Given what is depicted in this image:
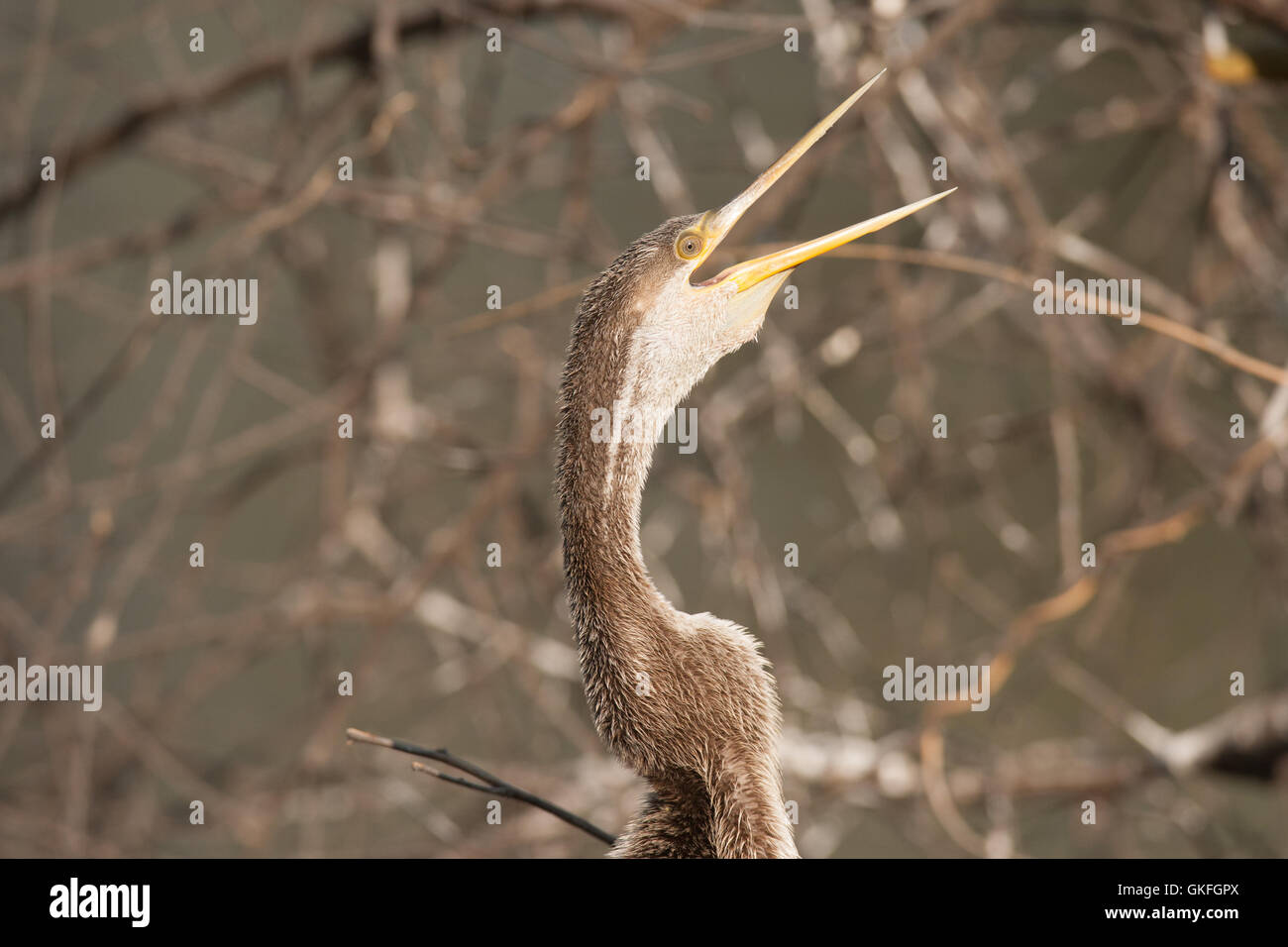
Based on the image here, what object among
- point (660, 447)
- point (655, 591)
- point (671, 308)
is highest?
point (660, 447)

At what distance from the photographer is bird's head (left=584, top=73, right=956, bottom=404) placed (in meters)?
1.16

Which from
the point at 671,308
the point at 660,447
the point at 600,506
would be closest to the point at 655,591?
the point at 600,506

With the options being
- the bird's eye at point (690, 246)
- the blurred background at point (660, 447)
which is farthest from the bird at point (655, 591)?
the blurred background at point (660, 447)

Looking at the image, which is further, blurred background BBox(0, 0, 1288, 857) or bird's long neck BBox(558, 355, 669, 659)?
blurred background BBox(0, 0, 1288, 857)

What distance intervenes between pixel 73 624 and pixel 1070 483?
3497mm

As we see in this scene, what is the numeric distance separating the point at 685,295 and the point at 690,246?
0.17ft

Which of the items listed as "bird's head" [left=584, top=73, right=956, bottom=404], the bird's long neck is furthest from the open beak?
the bird's long neck

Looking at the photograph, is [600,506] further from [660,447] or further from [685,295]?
[660,447]

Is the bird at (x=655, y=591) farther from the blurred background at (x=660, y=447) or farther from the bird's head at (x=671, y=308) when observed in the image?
the blurred background at (x=660, y=447)

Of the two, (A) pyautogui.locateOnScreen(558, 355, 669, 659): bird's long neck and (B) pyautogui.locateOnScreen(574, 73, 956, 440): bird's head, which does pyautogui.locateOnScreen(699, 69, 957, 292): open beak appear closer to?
(B) pyautogui.locateOnScreen(574, 73, 956, 440): bird's head

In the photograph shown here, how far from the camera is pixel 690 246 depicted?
1184mm

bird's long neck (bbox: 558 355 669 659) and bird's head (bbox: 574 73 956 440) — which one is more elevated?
bird's head (bbox: 574 73 956 440)

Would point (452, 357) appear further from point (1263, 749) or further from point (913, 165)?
point (1263, 749)

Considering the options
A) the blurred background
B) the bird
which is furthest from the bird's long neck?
the blurred background
